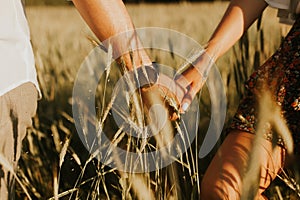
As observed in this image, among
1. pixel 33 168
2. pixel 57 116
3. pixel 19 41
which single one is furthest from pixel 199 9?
pixel 19 41

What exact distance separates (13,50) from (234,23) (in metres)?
0.51

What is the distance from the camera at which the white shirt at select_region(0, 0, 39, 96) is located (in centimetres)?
101

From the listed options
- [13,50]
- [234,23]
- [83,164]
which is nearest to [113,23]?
[13,50]

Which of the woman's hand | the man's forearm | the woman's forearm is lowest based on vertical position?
the woman's hand

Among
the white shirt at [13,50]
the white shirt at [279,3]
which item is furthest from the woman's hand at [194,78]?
the white shirt at [13,50]

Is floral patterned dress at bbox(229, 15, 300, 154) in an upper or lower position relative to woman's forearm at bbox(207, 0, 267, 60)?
lower

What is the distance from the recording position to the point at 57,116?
6.55 feet

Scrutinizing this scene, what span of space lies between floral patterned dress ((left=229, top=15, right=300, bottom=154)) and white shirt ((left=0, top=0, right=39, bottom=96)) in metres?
0.42

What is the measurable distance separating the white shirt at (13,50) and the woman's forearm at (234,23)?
0.43 metres

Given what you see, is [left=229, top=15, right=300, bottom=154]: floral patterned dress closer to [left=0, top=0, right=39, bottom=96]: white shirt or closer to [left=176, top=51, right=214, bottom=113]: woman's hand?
[left=176, top=51, right=214, bottom=113]: woman's hand

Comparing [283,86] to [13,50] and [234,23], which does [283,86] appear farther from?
[13,50]

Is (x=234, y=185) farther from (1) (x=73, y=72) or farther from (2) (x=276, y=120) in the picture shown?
(1) (x=73, y=72)

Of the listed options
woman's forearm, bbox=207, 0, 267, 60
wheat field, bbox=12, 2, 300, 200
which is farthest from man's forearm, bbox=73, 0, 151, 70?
woman's forearm, bbox=207, 0, 267, 60

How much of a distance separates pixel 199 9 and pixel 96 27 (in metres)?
5.62
